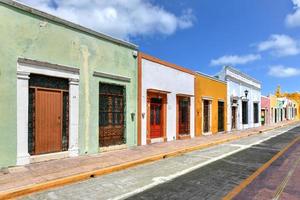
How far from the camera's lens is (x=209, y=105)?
74.1 ft

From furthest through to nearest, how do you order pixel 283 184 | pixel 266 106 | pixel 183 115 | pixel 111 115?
pixel 266 106, pixel 183 115, pixel 111 115, pixel 283 184

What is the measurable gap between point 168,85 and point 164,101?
107cm

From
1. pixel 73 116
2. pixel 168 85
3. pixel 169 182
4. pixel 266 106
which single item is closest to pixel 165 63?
pixel 168 85

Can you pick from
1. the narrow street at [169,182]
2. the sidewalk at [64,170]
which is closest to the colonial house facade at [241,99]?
the sidewalk at [64,170]

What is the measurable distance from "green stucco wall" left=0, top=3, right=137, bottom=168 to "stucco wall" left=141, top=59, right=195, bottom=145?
2.80 ft

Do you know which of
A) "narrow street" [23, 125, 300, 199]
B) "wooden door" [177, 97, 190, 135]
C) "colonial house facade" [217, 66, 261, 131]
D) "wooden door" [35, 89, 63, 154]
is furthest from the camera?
"colonial house facade" [217, 66, 261, 131]

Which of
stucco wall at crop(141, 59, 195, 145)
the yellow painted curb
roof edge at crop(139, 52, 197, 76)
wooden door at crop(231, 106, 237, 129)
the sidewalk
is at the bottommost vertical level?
the yellow painted curb

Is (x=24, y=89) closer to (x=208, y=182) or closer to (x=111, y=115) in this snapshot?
(x=111, y=115)

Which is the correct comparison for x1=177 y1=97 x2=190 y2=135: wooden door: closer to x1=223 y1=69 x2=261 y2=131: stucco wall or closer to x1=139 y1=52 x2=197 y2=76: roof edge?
x1=139 y1=52 x2=197 y2=76: roof edge

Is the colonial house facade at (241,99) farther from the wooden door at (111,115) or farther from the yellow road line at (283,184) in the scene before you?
the yellow road line at (283,184)

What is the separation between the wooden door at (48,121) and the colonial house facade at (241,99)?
19432 millimetres

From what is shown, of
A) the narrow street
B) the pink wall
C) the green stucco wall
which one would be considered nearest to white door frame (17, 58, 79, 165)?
the green stucco wall

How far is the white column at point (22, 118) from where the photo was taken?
8695 mm

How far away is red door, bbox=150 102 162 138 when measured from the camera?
15.6 metres
